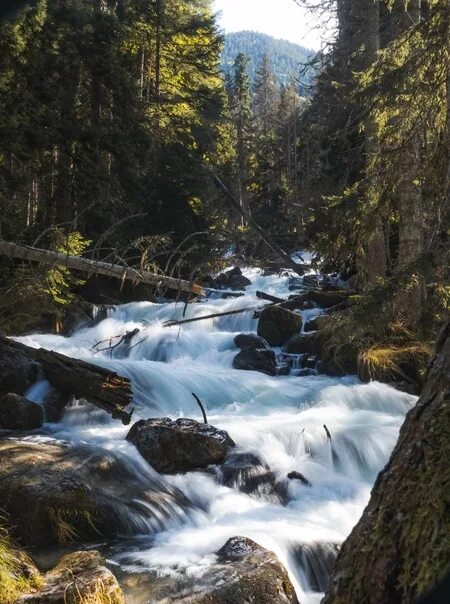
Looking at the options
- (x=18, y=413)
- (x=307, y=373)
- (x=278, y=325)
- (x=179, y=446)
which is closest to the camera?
(x=179, y=446)

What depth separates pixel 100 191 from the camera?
17828 mm

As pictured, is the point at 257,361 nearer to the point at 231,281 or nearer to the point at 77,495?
the point at 77,495

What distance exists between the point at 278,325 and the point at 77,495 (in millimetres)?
9420

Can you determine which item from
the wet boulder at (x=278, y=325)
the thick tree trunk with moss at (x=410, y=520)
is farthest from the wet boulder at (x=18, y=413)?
the thick tree trunk with moss at (x=410, y=520)

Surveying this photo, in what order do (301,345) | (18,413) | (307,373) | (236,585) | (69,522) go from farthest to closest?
1. (301,345)
2. (307,373)
3. (18,413)
4. (69,522)
5. (236,585)

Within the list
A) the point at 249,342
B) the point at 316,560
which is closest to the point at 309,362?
the point at 249,342

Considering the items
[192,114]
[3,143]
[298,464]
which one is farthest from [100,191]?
[298,464]

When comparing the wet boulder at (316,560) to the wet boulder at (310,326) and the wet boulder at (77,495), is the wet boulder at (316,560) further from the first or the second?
the wet boulder at (310,326)

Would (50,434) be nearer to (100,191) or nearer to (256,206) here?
(100,191)

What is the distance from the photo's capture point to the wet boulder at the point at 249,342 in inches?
591

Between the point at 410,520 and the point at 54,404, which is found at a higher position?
the point at 410,520

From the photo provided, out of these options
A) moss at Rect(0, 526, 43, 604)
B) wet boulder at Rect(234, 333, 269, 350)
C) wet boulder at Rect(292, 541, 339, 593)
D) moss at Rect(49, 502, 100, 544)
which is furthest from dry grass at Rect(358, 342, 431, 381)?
moss at Rect(0, 526, 43, 604)

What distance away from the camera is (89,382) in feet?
31.4

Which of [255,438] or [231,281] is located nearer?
Answer: [255,438]
